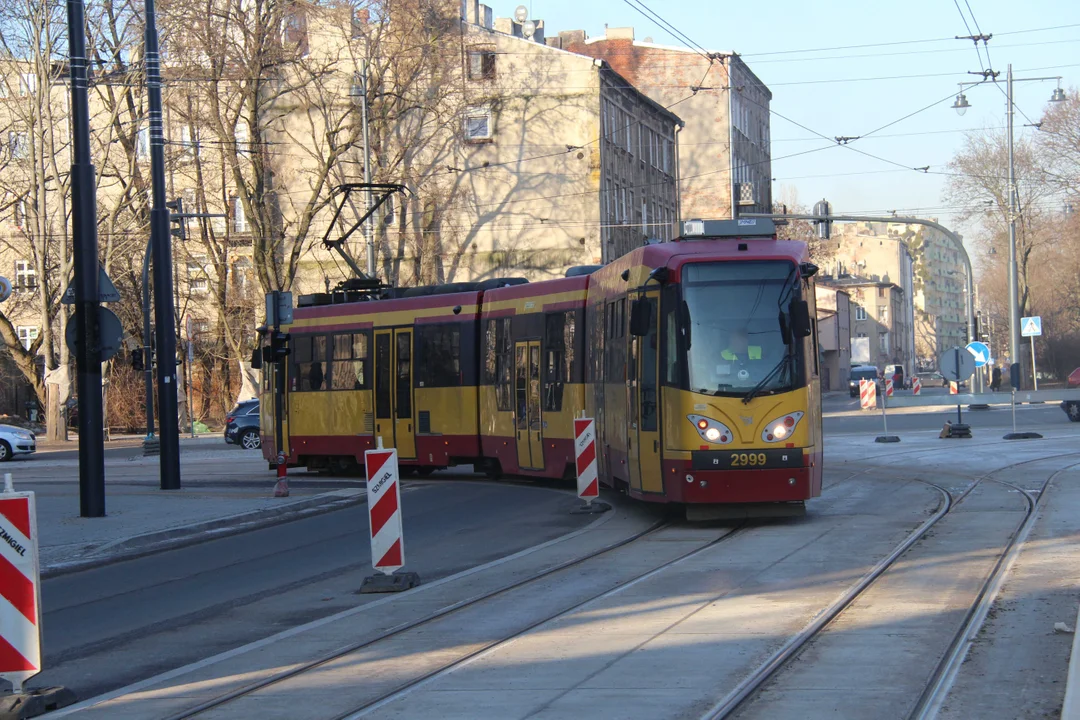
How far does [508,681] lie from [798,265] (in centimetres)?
808

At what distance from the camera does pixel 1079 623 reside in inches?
304

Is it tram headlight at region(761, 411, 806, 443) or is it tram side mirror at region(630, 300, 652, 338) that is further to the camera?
tram side mirror at region(630, 300, 652, 338)

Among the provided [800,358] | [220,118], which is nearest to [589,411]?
[800,358]

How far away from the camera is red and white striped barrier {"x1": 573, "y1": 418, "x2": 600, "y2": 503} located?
Result: 1603 centimetres

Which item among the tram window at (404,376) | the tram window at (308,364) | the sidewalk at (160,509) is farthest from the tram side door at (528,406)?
the tram window at (308,364)

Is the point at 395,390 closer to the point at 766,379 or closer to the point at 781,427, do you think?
the point at 766,379

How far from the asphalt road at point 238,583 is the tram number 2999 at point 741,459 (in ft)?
6.31

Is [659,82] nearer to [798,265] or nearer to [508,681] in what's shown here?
[798,265]

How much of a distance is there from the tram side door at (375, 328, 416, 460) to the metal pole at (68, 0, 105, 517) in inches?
285

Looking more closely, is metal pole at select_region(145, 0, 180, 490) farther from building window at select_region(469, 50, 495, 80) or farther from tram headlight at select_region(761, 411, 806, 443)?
building window at select_region(469, 50, 495, 80)

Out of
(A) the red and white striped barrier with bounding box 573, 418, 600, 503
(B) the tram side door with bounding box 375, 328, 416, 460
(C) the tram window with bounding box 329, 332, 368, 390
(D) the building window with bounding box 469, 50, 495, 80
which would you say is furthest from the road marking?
(D) the building window with bounding box 469, 50, 495, 80

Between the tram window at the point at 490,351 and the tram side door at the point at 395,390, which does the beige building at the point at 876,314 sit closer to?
the tram side door at the point at 395,390

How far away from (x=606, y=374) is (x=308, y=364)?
9936 millimetres

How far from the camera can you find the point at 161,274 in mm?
20797
